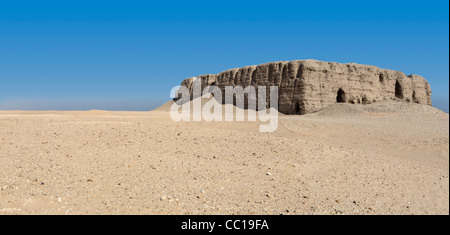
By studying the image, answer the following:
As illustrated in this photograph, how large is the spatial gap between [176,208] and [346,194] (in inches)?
133

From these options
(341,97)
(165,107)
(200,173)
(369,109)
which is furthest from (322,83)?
(165,107)

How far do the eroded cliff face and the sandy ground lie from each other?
1992 cm

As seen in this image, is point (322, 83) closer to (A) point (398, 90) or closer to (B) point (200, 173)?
(A) point (398, 90)

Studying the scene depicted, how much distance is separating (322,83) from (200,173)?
27.3 m

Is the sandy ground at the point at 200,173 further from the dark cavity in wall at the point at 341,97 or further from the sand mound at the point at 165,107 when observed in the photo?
the sand mound at the point at 165,107

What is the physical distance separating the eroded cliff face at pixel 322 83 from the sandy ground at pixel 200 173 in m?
19.9

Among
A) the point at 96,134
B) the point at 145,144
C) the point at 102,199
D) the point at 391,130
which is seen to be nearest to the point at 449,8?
the point at 102,199

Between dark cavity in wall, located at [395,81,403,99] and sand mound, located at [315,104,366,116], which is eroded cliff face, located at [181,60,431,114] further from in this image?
sand mound, located at [315,104,366,116]

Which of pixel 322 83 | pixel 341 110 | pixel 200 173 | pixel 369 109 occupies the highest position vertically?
pixel 322 83

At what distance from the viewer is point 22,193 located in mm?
5242

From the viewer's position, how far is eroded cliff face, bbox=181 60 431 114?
101 feet

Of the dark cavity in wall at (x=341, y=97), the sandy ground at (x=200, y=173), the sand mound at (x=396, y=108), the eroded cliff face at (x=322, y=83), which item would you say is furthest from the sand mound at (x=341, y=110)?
the sandy ground at (x=200, y=173)

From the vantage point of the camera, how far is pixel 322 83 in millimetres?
31328

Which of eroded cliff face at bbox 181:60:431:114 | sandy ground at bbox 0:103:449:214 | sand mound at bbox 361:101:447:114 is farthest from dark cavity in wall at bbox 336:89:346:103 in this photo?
sandy ground at bbox 0:103:449:214
